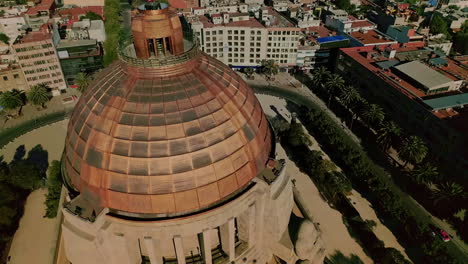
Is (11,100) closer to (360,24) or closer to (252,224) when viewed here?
(252,224)

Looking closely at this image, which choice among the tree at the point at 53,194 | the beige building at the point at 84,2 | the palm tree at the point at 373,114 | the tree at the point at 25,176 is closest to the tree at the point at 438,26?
the palm tree at the point at 373,114

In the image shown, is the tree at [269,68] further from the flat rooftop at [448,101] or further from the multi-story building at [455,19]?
the multi-story building at [455,19]

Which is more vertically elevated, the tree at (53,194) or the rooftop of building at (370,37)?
the rooftop of building at (370,37)

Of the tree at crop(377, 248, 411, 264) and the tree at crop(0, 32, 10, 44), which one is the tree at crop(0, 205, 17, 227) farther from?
the tree at crop(0, 32, 10, 44)

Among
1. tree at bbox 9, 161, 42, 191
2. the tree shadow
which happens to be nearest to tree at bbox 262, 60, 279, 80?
the tree shadow

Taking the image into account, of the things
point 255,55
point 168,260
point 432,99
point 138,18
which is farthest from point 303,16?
point 168,260

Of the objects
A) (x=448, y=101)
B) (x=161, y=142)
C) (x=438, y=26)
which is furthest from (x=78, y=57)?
(x=438, y=26)
